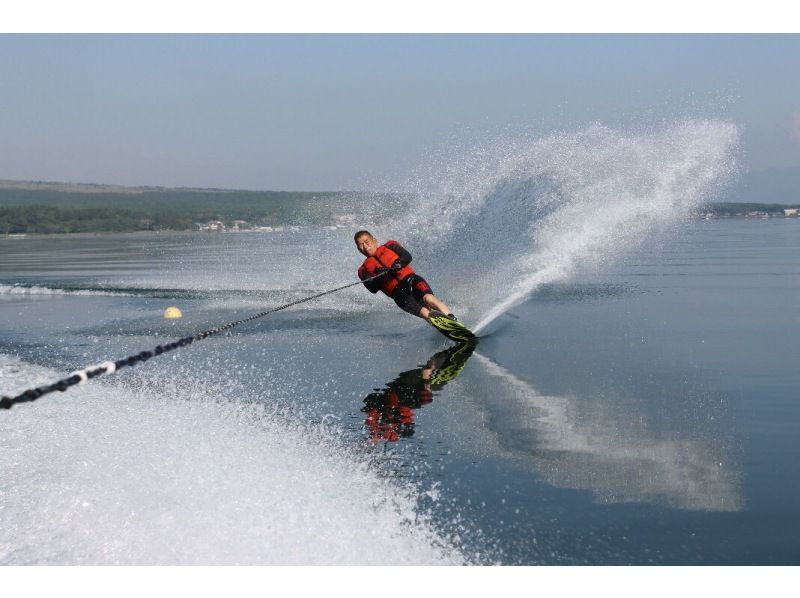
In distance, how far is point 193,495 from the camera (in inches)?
170

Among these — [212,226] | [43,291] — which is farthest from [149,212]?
[43,291]

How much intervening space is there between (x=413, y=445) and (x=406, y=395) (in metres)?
1.59

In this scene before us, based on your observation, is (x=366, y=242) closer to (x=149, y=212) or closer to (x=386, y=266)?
(x=386, y=266)

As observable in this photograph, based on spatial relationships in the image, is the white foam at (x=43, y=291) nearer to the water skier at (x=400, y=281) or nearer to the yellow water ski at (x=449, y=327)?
the water skier at (x=400, y=281)

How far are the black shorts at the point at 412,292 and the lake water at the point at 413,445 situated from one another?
432mm

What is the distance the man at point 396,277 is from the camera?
9812 mm

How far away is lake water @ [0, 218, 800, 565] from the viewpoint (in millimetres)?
3850

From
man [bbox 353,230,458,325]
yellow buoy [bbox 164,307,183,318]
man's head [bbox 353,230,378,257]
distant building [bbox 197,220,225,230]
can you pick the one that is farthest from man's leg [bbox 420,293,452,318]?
distant building [bbox 197,220,225,230]

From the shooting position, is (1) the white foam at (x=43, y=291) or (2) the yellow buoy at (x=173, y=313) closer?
(2) the yellow buoy at (x=173, y=313)

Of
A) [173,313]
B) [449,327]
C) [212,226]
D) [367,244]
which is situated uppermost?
[212,226]

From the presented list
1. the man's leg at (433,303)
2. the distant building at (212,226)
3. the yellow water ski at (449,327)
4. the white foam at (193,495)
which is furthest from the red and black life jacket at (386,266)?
the distant building at (212,226)

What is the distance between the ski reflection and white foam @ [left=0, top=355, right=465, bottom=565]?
0.41 metres

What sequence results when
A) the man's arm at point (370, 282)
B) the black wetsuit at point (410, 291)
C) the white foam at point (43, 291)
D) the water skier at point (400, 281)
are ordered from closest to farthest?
1. the water skier at point (400, 281)
2. the black wetsuit at point (410, 291)
3. the man's arm at point (370, 282)
4. the white foam at point (43, 291)

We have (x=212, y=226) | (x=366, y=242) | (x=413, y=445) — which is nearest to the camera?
(x=413, y=445)
